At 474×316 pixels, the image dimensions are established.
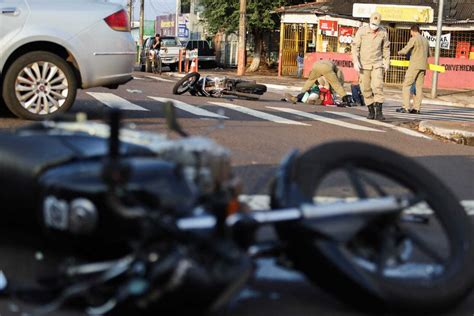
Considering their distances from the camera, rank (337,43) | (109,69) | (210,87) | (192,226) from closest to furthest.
Result: (192,226), (109,69), (210,87), (337,43)

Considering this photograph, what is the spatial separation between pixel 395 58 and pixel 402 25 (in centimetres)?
156

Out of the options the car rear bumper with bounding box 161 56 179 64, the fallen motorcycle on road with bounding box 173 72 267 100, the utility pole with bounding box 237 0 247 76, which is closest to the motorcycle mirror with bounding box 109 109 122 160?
the fallen motorcycle on road with bounding box 173 72 267 100

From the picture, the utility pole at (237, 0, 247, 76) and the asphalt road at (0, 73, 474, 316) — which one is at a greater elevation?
the utility pole at (237, 0, 247, 76)

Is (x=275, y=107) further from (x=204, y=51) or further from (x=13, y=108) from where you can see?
(x=204, y=51)

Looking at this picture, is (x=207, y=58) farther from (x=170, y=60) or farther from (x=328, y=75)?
(x=328, y=75)

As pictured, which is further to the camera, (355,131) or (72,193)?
(355,131)

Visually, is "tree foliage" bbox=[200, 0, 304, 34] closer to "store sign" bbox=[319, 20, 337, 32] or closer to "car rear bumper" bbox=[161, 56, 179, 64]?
"car rear bumper" bbox=[161, 56, 179, 64]

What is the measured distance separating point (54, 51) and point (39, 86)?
Result: 1.68ft

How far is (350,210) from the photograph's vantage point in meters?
3.41

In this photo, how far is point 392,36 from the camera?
34.3m

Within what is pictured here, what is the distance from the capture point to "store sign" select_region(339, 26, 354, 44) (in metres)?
34.7

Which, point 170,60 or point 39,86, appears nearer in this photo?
point 39,86

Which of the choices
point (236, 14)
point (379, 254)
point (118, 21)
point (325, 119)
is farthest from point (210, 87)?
point (236, 14)

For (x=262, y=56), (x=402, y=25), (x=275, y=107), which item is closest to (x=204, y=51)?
(x=262, y=56)
